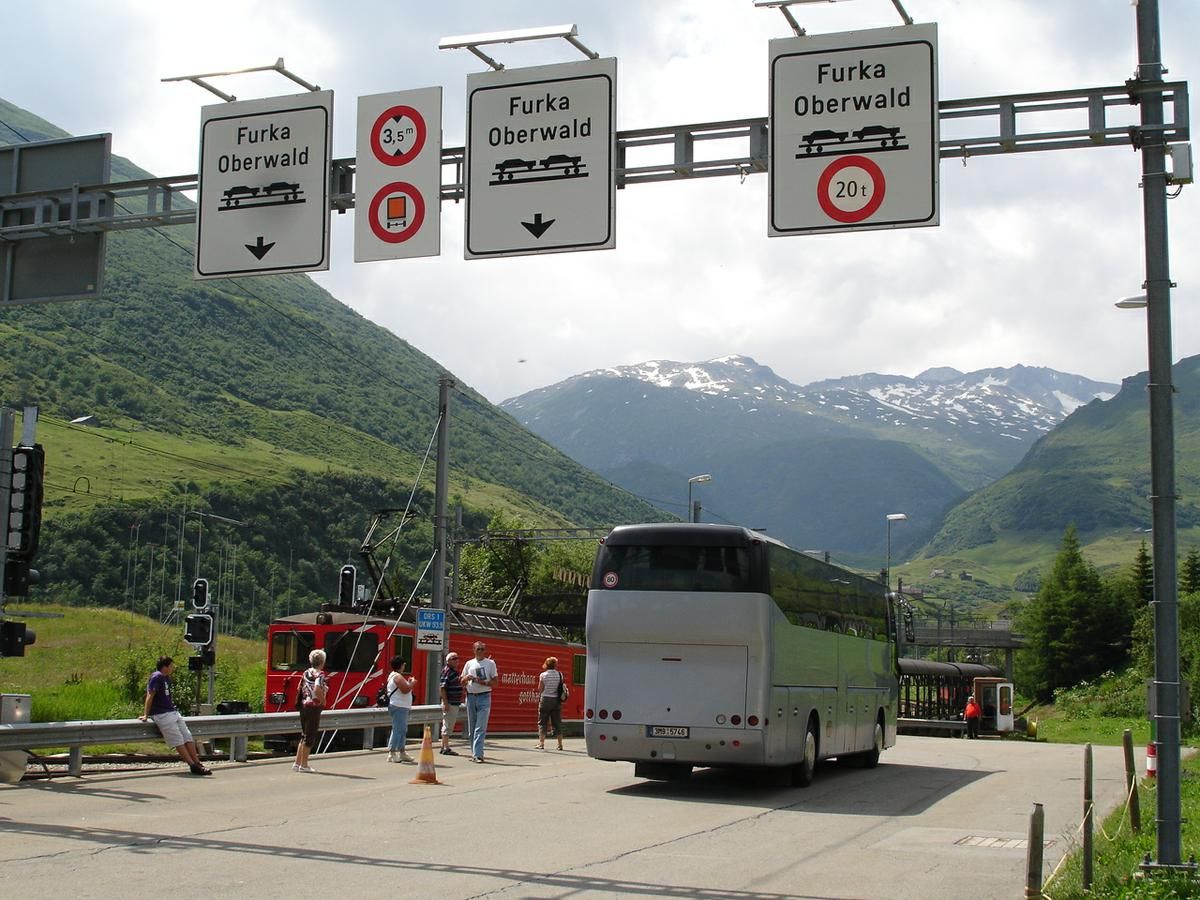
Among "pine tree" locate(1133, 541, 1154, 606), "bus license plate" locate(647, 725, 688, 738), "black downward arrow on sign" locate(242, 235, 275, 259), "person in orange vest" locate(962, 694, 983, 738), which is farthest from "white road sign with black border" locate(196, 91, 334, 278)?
"pine tree" locate(1133, 541, 1154, 606)

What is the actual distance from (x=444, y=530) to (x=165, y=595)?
72.6 meters

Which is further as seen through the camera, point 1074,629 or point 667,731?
point 1074,629

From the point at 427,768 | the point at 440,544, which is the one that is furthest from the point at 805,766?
the point at 440,544

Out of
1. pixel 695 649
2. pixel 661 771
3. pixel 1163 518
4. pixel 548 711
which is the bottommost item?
pixel 661 771

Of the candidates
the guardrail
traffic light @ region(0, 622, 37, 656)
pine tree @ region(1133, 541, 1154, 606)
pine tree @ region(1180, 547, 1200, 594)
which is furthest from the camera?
pine tree @ region(1133, 541, 1154, 606)

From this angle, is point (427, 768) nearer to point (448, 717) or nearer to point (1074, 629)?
point (448, 717)

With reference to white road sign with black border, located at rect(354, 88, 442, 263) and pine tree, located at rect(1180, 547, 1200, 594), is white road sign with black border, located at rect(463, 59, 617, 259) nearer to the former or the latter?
white road sign with black border, located at rect(354, 88, 442, 263)

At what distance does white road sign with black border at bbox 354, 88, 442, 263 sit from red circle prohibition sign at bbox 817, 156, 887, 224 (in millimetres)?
3860

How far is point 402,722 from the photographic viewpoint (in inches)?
854

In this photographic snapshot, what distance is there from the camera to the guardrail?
55.1 feet

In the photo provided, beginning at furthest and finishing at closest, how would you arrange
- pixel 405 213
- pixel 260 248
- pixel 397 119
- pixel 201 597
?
pixel 201 597
pixel 260 248
pixel 397 119
pixel 405 213

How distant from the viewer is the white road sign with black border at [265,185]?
1481 centimetres

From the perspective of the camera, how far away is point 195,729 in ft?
65.7

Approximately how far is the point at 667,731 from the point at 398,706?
4814mm
